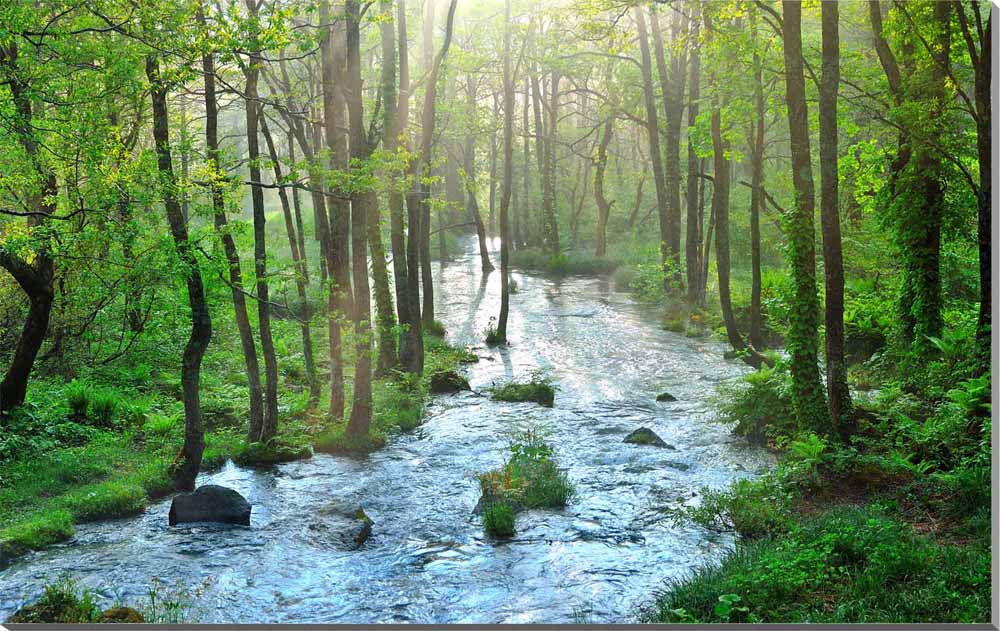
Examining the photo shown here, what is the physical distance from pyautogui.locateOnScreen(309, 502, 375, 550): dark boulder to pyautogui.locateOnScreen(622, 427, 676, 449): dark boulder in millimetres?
4737

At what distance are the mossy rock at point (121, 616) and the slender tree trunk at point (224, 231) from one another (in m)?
3.87

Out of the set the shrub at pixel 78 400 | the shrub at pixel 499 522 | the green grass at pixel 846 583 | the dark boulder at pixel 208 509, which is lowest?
the shrub at pixel 499 522

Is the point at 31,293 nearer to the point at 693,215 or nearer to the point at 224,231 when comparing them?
the point at 224,231

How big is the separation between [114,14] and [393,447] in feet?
24.6

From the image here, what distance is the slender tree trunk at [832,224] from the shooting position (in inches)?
421

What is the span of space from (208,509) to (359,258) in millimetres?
5056

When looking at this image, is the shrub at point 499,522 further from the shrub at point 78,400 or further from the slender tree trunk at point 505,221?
the slender tree trunk at point 505,221

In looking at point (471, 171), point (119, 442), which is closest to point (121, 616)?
point (119, 442)

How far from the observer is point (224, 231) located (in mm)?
10555

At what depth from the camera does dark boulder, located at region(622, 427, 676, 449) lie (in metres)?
12.8

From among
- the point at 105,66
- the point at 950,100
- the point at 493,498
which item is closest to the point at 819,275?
the point at 950,100

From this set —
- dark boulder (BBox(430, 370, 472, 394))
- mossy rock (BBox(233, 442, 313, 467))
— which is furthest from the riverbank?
dark boulder (BBox(430, 370, 472, 394))

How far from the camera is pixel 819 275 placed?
2186cm

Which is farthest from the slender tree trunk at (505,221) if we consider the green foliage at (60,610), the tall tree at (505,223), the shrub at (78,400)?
the green foliage at (60,610)
